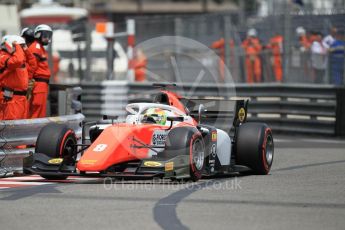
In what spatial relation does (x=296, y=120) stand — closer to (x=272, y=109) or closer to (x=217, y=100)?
(x=272, y=109)

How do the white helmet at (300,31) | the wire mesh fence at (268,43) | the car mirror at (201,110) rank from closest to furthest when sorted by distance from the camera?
the car mirror at (201,110), the wire mesh fence at (268,43), the white helmet at (300,31)

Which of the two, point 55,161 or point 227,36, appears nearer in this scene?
point 55,161

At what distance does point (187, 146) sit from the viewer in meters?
10.7

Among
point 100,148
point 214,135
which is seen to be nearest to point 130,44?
point 214,135

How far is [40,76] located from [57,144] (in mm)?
4612

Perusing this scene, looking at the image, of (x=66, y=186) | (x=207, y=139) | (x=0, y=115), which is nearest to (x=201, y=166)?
(x=207, y=139)

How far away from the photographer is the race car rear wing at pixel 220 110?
491 inches

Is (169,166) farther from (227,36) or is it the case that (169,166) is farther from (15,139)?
(227,36)

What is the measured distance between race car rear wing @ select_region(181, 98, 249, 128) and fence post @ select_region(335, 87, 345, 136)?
5846 mm

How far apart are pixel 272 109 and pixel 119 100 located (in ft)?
12.2

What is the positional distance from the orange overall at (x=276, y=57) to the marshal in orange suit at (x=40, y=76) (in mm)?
7031

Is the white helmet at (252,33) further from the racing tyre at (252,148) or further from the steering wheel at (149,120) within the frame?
the steering wheel at (149,120)

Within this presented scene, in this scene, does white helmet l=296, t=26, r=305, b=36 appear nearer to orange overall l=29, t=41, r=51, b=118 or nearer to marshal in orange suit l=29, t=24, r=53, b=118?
marshal in orange suit l=29, t=24, r=53, b=118

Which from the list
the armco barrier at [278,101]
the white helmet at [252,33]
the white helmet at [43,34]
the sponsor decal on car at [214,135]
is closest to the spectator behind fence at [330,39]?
the armco barrier at [278,101]
